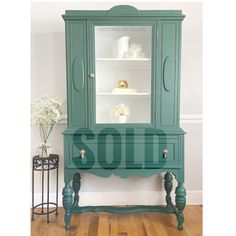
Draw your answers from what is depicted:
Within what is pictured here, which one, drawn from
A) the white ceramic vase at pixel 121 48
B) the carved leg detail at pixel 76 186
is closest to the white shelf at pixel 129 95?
the white ceramic vase at pixel 121 48

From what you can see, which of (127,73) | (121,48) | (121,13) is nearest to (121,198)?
(127,73)

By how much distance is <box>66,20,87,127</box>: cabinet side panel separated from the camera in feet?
6.83

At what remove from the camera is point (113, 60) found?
221 centimetres

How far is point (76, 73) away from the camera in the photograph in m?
2.10

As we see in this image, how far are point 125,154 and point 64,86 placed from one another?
99 cm

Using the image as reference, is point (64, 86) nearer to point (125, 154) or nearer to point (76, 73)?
point (76, 73)

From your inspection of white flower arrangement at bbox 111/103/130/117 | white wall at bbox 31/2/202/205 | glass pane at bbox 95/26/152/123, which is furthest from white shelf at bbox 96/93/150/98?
white wall at bbox 31/2/202/205

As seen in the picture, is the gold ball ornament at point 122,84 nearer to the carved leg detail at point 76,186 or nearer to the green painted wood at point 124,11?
the green painted wood at point 124,11
